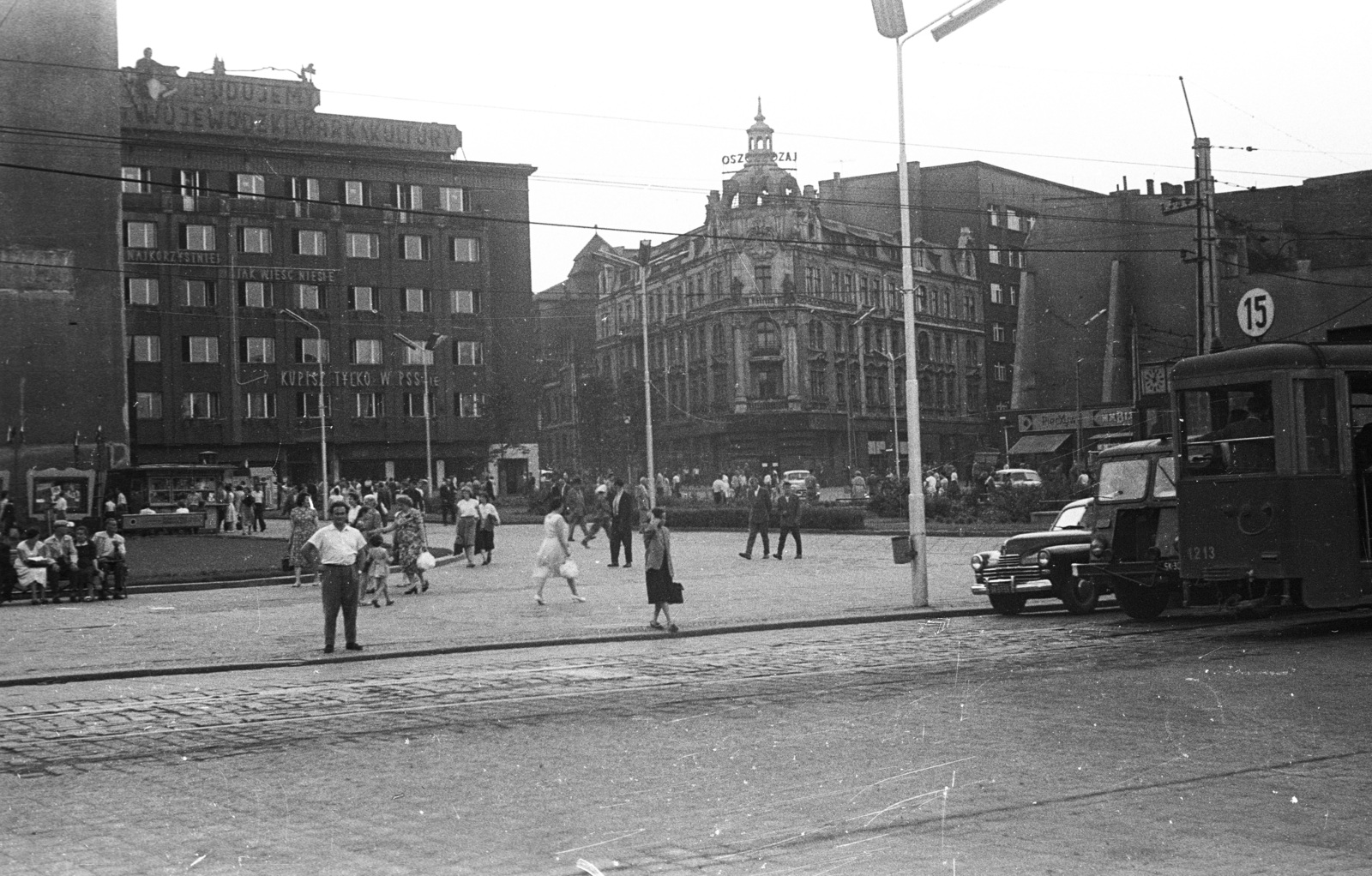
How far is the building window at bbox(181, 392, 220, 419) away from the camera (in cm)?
7594

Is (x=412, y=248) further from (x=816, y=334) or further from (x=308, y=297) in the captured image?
(x=816, y=334)

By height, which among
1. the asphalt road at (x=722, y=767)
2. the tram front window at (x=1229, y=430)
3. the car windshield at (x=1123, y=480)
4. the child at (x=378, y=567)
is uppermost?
the tram front window at (x=1229, y=430)

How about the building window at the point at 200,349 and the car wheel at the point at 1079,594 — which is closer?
the car wheel at the point at 1079,594

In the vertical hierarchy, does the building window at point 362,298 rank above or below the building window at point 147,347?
above

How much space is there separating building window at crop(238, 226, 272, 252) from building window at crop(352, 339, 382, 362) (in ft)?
22.1

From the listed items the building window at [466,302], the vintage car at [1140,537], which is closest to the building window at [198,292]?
the building window at [466,302]

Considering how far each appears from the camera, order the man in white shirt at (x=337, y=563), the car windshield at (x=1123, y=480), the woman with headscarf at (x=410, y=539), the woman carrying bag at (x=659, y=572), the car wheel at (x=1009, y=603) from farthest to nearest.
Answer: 1. the woman with headscarf at (x=410, y=539)
2. the car wheel at (x=1009, y=603)
3. the car windshield at (x=1123, y=480)
4. the woman carrying bag at (x=659, y=572)
5. the man in white shirt at (x=337, y=563)

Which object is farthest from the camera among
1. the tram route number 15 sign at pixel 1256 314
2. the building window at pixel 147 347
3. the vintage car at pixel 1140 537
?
the building window at pixel 147 347

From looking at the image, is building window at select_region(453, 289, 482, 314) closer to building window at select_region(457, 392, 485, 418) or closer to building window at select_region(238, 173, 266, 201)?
building window at select_region(457, 392, 485, 418)

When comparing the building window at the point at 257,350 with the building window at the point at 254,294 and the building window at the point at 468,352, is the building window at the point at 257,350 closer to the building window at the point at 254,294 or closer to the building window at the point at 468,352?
the building window at the point at 254,294

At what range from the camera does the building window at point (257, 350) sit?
77.2 metres

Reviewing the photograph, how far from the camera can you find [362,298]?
7956 centimetres

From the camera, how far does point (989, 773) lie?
8492mm

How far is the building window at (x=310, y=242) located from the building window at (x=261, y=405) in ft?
25.2
